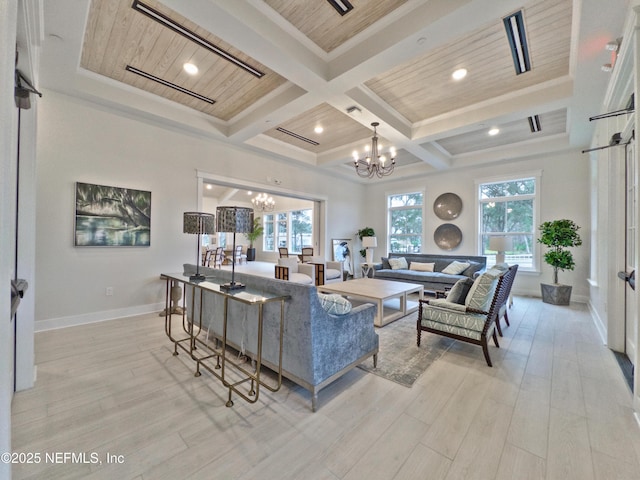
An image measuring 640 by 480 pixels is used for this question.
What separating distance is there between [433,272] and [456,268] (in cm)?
51

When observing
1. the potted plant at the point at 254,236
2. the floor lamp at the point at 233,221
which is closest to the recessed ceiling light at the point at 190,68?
the floor lamp at the point at 233,221

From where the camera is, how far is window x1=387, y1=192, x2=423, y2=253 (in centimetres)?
762

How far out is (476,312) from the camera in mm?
→ 2617

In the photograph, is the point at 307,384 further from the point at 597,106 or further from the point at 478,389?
the point at 597,106

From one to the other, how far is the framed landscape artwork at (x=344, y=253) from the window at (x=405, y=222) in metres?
1.30

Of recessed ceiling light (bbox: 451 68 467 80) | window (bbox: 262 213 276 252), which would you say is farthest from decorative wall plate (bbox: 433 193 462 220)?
window (bbox: 262 213 276 252)

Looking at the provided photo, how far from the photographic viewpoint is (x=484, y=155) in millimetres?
6176

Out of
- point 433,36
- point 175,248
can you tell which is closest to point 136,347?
point 175,248

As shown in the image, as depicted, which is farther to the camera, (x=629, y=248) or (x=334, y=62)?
(x=334, y=62)

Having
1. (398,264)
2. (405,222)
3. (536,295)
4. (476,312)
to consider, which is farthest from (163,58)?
(536,295)

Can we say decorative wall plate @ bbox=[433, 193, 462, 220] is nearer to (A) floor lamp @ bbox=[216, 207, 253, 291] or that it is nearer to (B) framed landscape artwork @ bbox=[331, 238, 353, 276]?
(B) framed landscape artwork @ bbox=[331, 238, 353, 276]

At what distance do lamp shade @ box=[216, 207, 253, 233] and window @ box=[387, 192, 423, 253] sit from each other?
20.3 ft

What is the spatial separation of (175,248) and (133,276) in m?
0.73

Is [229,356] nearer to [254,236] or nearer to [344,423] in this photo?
[344,423]
